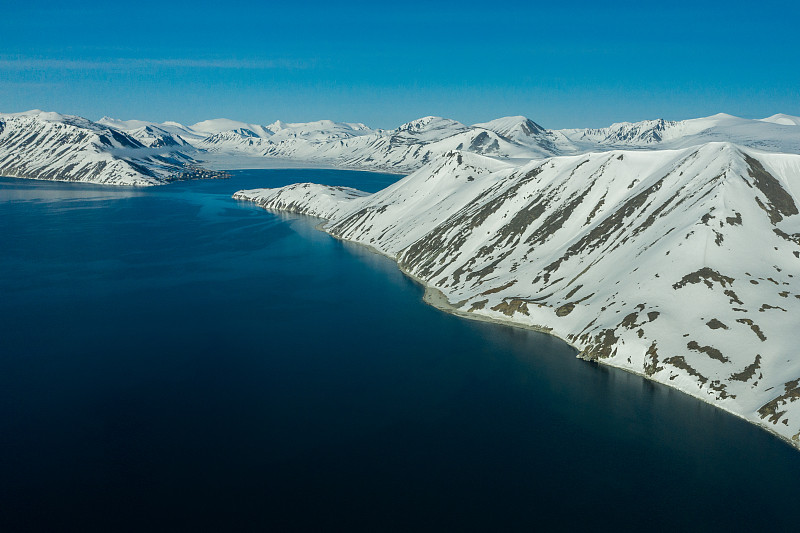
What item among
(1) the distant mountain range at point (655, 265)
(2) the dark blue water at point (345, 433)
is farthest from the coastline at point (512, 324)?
(2) the dark blue water at point (345, 433)

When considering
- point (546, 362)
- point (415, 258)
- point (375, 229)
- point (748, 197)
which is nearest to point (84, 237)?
point (375, 229)

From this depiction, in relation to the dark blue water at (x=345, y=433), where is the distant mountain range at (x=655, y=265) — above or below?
above

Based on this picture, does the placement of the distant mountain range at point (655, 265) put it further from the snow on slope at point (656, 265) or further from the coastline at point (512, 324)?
the coastline at point (512, 324)

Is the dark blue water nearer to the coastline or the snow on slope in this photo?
the coastline

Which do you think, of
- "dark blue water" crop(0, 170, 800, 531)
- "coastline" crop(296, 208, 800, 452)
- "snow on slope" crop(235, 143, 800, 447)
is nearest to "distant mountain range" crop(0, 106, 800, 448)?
"snow on slope" crop(235, 143, 800, 447)

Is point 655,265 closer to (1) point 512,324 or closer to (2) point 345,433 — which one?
(1) point 512,324
